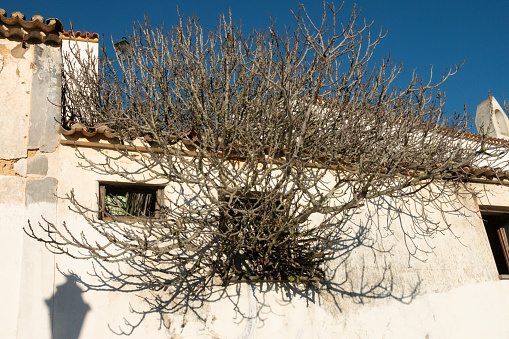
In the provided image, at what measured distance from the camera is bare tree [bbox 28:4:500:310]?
576cm

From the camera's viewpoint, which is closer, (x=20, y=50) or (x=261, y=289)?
(x=261, y=289)

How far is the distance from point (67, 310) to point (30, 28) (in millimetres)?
3770

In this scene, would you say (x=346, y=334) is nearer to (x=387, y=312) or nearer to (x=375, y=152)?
(x=387, y=312)

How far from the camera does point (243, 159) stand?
277 inches

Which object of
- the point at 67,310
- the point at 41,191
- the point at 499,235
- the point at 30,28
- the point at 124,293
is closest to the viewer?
the point at 67,310

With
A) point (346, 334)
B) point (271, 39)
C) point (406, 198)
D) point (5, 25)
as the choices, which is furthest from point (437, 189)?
point (5, 25)

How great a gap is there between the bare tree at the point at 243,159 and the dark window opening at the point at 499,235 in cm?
140

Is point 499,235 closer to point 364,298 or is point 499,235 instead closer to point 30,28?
point 364,298

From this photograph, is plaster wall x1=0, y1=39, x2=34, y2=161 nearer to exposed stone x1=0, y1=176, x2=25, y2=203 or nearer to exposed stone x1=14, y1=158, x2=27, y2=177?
exposed stone x1=14, y1=158, x2=27, y2=177

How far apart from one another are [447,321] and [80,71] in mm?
7129

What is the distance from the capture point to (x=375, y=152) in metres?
7.48

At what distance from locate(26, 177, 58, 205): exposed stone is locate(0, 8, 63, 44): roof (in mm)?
2110

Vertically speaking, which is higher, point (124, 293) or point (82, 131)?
point (82, 131)

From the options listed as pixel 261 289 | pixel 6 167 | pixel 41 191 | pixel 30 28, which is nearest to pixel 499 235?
pixel 261 289
